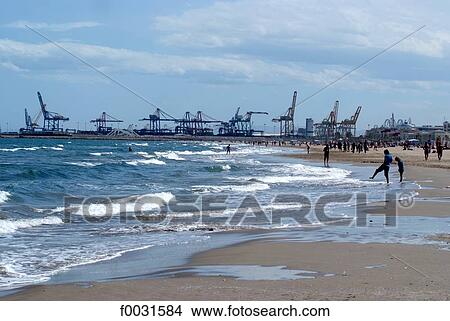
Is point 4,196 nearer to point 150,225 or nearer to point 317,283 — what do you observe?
point 150,225

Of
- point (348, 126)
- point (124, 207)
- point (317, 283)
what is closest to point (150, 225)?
point (124, 207)

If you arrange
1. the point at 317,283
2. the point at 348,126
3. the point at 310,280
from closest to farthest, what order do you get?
the point at 317,283 < the point at 310,280 < the point at 348,126

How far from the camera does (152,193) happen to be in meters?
24.0

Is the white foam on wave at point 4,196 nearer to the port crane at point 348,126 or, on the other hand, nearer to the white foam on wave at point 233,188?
the white foam on wave at point 233,188

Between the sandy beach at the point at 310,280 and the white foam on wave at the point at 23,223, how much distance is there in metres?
5.25

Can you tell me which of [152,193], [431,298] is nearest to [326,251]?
[431,298]

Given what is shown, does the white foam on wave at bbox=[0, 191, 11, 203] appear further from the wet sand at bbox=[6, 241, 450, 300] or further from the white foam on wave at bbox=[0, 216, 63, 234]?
the wet sand at bbox=[6, 241, 450, 300]

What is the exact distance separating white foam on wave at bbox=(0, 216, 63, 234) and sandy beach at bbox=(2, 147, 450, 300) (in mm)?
5250

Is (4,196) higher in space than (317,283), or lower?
lower

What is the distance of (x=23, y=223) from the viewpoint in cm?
1568

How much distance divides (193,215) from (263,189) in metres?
8.48

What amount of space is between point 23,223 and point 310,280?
902 cm

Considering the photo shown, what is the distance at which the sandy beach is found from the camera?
7441 millimetres

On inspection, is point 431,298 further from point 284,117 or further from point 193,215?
point 284,117
